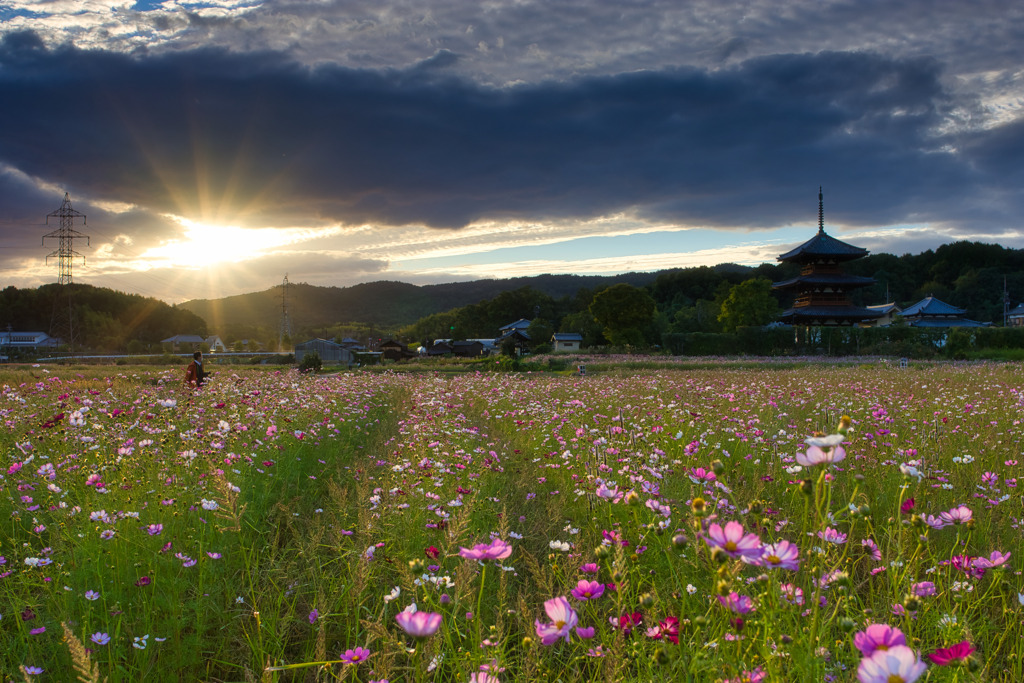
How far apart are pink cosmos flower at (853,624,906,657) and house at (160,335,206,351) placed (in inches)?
3306

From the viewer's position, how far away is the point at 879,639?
1162mm

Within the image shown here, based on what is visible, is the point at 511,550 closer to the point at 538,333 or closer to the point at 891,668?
the point at 891,668

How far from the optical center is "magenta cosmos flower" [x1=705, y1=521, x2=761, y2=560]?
49.9 inches

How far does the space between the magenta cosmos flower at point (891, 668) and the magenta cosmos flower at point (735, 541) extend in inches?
10.9

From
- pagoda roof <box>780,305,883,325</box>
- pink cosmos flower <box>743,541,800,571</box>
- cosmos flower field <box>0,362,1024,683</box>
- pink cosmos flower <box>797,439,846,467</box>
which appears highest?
pagoda roof <box>780,305,883,325</box>

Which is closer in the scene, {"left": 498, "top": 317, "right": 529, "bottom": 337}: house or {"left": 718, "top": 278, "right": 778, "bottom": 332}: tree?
{"left": 718, "top": 278, "right": 778, "bottom": 332}: tree

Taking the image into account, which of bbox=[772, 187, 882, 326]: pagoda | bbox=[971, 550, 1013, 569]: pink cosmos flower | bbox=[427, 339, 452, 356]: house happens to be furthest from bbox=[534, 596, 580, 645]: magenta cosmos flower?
bbox=[427, 339, 452, 356]: house

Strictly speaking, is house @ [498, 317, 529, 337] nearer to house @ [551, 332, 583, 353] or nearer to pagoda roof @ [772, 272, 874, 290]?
house @ [551, 332, 583, 353]

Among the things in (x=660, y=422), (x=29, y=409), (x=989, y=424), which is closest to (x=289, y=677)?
(x=660, y=422)

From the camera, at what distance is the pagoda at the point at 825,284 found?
3712cm

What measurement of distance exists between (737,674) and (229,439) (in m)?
3.77

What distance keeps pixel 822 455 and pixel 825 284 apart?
4216 centimetres

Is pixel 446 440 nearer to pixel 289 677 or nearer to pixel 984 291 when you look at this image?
pixel 289 677

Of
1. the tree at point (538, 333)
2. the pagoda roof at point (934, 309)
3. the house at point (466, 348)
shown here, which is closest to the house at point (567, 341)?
the tree at point (538, 333)
